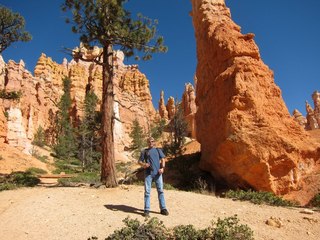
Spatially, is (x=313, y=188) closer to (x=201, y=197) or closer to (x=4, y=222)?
(x=201, y=197)

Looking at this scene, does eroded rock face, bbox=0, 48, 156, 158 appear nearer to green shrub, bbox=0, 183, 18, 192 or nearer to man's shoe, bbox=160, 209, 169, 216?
green shrub, bbox=0, 183, 18, 192

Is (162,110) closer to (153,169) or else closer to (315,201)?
Answer: (315,201)

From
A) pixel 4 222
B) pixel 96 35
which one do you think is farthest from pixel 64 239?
pixel 96 35

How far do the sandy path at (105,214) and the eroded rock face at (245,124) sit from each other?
4.13m

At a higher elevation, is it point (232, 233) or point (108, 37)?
point (108, 37)

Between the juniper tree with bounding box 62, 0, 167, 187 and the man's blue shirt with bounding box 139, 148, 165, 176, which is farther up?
the juniper tree with bounding box 62, 0, 167, 187

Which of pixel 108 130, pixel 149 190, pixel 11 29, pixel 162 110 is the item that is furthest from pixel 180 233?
pixel 162 110

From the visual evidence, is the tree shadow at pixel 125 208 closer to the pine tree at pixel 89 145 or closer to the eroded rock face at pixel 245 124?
the eroded rock face at pixel 245 124

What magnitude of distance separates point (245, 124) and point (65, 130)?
39.9 m

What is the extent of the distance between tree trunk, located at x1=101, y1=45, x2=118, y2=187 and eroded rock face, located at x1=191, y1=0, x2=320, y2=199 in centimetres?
533

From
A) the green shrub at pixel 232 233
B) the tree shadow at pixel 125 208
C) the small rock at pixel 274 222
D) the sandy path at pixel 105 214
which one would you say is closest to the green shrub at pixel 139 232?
the sandy path at pixel 105 214

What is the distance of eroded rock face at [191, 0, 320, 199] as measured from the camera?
1274cm

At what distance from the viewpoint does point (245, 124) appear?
1352 cm

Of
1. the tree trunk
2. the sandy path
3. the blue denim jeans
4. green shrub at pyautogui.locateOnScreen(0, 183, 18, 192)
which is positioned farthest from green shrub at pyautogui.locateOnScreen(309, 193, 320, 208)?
green shrub at pyautogui.locateOnScreen(0, 183, 18, 192)
